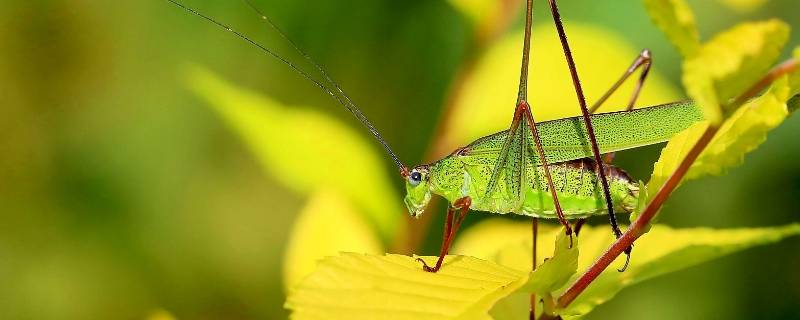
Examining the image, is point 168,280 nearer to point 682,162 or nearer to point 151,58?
point 151,58

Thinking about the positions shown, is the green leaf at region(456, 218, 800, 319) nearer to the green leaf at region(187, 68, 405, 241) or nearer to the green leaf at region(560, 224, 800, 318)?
the green leaf at region(560, 224, 800, 318)

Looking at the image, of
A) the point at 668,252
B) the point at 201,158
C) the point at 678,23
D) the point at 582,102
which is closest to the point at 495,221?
the point at 582,102

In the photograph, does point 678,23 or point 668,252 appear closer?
point 678,23

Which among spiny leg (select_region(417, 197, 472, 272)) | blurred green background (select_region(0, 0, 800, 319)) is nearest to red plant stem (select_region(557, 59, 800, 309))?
spiny leg (select_region(417, 197, 472, 272))

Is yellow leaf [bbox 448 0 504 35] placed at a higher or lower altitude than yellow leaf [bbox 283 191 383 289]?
higher

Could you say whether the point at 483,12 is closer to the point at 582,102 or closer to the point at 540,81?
the point at 540,81
